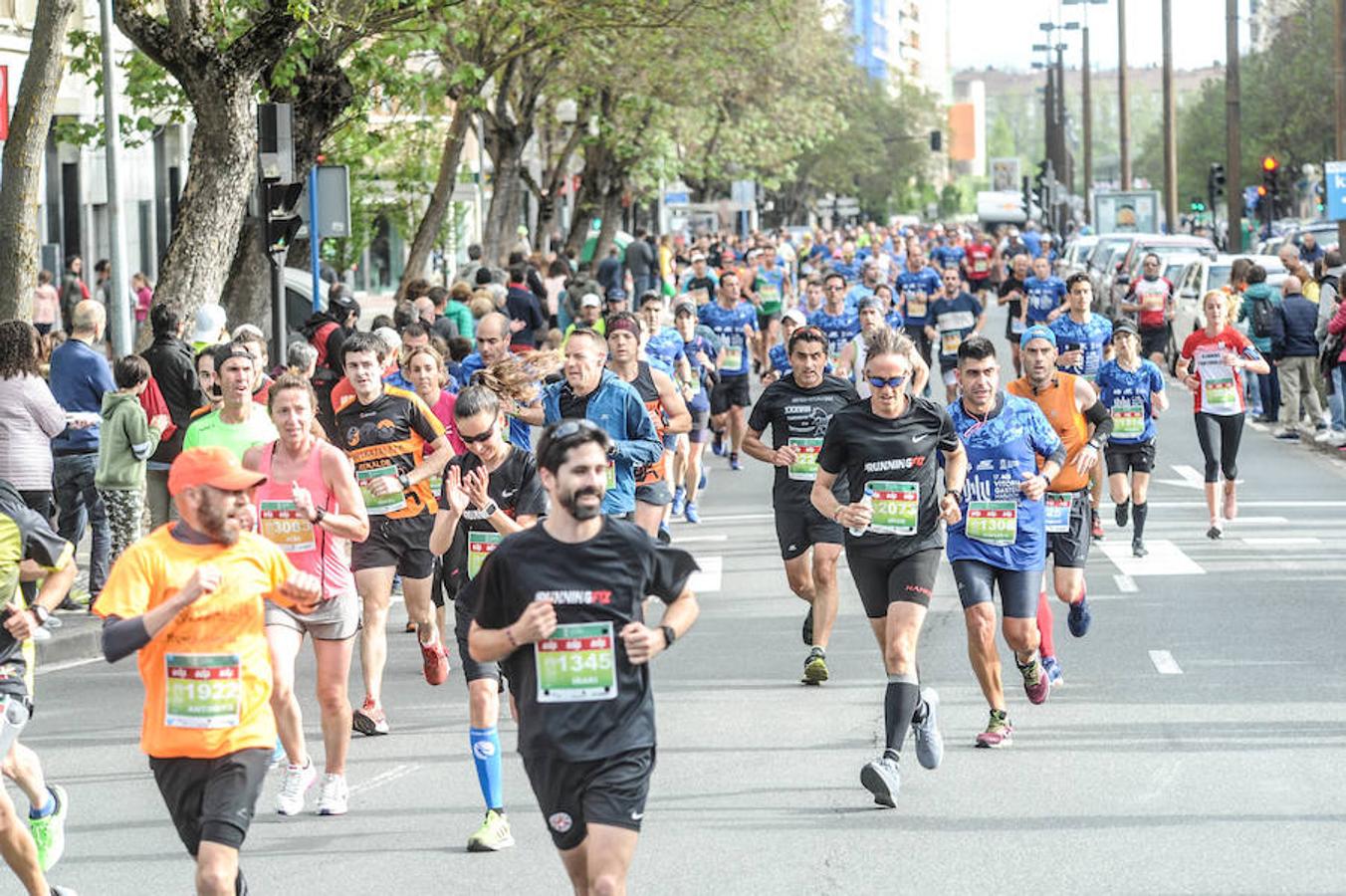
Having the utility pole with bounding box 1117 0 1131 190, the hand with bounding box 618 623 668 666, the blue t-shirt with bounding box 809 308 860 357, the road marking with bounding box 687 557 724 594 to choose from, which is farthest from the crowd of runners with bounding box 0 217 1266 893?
the utility pole with bounding box 1117 0 1131 190

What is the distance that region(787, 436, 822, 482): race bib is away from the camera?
12.8m

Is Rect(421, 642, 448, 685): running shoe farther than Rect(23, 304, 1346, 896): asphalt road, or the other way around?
Rect(421, 642, 448, 685): running shoe

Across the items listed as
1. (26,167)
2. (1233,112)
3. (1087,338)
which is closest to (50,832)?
(26,167)

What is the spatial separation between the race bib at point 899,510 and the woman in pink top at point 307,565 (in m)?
2.09

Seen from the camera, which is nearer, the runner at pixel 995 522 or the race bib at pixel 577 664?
the race bib at pixel 577 664

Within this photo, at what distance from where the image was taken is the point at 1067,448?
12.5m

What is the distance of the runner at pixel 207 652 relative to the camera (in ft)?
22.7

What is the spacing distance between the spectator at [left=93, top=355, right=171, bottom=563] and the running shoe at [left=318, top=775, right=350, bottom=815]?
5.29m

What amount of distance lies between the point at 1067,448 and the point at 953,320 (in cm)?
1302

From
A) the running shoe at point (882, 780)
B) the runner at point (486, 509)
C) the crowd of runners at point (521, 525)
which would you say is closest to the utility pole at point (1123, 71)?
the crowd of runners at point (521, 525)

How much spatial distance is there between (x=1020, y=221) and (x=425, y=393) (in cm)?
10380

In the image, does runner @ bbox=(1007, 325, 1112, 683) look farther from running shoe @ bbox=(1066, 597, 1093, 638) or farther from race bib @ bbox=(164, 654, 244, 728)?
race bib @ bbox=(164, 654, 244, 728)

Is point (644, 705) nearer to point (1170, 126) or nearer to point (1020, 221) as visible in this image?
point (1170, 126)

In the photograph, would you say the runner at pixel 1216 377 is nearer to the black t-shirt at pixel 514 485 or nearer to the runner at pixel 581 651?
the black t-shirt at pixel 514 485
